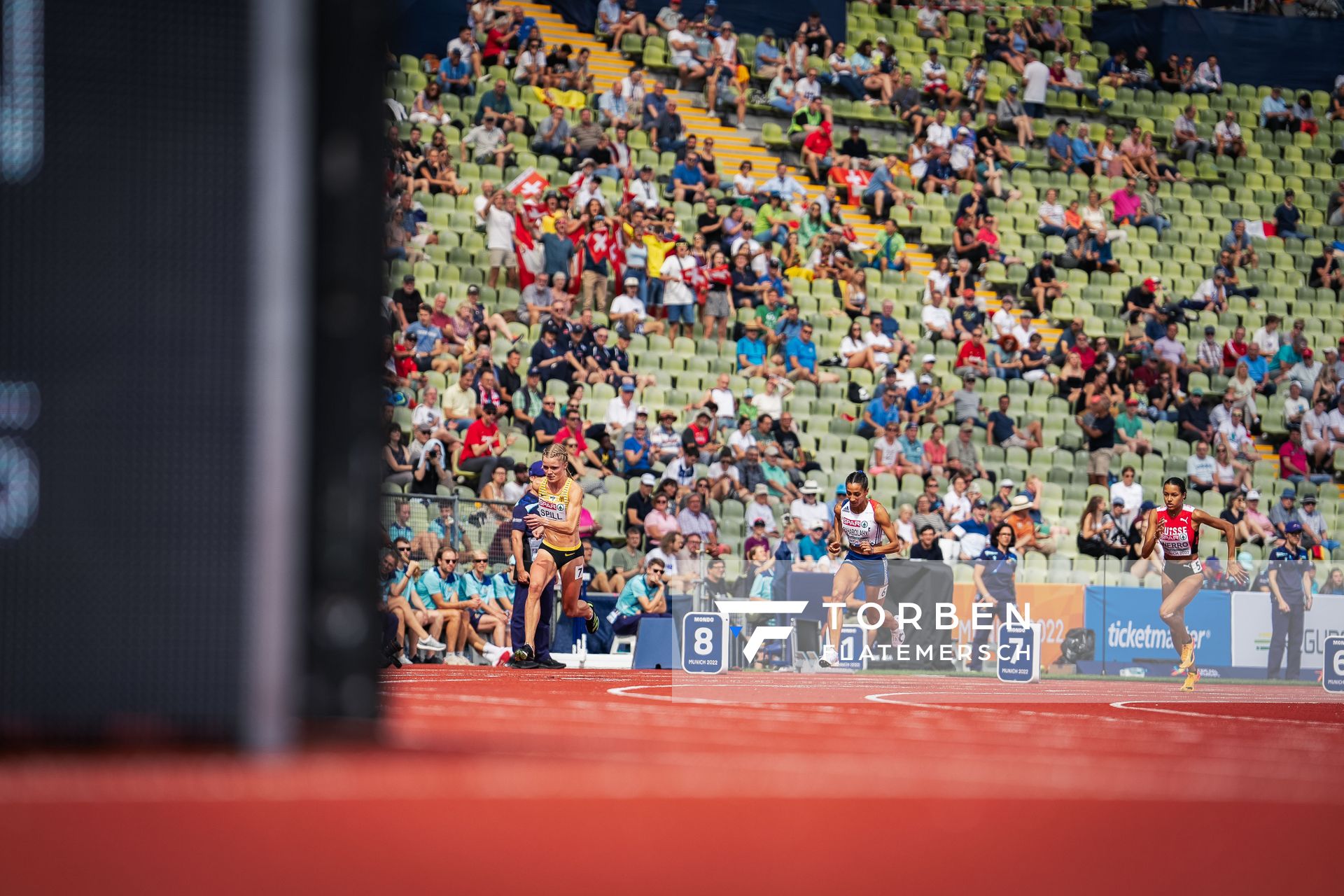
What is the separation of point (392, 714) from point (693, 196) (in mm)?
13887

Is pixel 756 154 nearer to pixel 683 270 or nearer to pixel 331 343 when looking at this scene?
pixel 683 270

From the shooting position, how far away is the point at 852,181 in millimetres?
21625

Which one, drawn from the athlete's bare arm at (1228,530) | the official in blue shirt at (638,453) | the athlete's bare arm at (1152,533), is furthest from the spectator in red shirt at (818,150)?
the athlete's bare arm at (1152,533)

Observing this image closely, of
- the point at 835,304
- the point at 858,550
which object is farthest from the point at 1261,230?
the point at 858,550

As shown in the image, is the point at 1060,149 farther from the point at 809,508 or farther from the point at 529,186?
the point at 809,508

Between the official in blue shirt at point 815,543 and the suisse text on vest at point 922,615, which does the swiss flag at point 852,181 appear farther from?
the suisse text on vest at point 922,615

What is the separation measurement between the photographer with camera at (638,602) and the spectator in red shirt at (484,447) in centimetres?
186

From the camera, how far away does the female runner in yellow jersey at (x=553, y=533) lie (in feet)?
43.2

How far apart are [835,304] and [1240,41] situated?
382 inches

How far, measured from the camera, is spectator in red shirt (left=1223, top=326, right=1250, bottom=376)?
826 inches

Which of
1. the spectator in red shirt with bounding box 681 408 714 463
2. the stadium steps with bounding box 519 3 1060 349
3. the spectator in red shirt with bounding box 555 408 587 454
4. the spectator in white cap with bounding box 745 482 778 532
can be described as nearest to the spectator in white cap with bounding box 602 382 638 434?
the spectator in red shirt with bounding box 555 408 587 454

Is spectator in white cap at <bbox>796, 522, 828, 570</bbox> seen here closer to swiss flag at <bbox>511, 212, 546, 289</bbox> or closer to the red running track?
swiss flag at <bbox>511, 212, 546, 289</bbox>

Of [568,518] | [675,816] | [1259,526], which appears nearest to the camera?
[675,816]

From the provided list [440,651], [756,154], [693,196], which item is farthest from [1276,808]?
[756,154]
